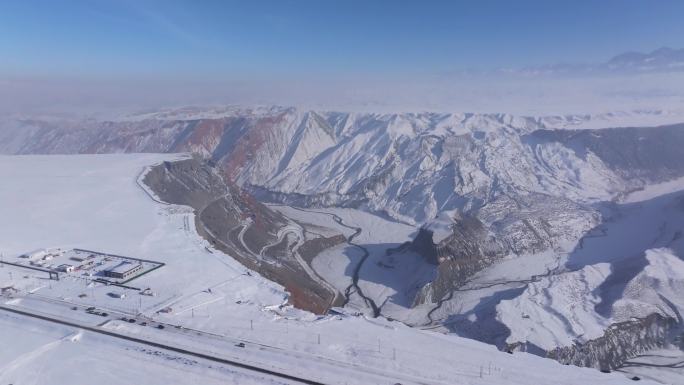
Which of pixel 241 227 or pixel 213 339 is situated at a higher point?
pixel 241 227

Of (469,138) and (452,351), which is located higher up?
(469,138)

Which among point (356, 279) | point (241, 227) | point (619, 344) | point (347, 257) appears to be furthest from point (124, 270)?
point (619, 344)

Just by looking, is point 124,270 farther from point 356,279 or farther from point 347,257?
point 347,257

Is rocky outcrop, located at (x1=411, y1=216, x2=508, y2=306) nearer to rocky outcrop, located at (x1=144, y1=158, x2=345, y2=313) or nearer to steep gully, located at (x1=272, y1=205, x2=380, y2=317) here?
steep gully, located at (x1=272, y1=205, x2=380, y2=317)

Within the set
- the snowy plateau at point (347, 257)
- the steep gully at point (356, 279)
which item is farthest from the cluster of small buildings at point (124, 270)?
the steep gully at point (356, 279)

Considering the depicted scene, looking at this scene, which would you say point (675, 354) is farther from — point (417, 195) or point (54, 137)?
point (54, 137)

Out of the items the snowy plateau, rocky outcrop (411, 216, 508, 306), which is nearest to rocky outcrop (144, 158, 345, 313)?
the snowy plateau

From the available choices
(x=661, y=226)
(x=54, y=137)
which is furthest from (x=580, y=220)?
(x=54, y=137)

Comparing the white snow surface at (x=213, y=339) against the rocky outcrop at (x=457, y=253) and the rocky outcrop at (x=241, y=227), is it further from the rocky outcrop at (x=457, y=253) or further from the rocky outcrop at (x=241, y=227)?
the rocky outcrop at (x=457, y=253)
